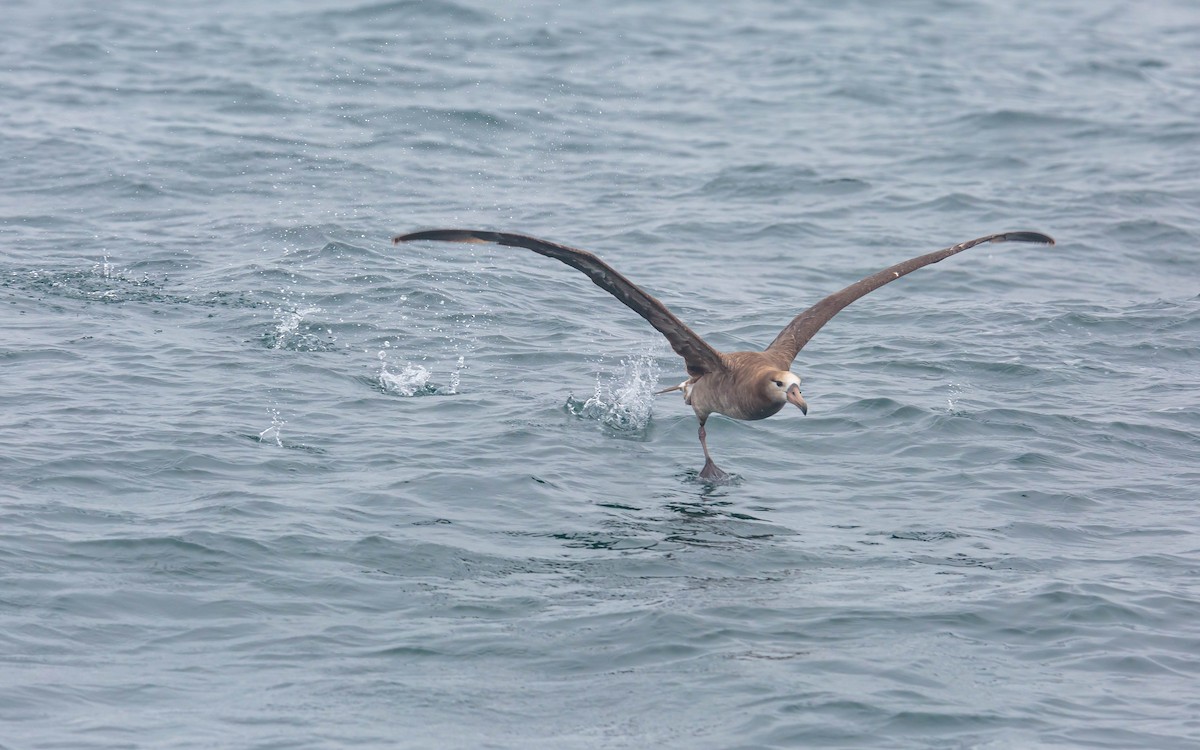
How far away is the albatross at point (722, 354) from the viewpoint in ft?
33.6

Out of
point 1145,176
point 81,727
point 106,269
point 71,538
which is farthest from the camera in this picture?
point 1145,176

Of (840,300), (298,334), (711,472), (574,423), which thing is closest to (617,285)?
(711,472)

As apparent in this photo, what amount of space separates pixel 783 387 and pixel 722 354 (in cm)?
115

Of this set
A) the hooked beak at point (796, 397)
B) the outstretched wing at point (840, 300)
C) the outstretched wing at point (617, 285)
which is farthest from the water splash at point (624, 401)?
the hooked beak at point (796, 397)

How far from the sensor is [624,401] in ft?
44.0

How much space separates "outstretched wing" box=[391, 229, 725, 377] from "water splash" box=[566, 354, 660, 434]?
40.0 inches

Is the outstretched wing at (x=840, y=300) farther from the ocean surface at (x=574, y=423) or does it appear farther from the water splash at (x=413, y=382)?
the water splash at (x=413, y=382)

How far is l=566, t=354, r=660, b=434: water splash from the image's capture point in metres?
13.1

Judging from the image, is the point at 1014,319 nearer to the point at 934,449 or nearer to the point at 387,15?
the point at 934,449

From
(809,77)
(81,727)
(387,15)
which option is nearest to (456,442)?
(81,727)

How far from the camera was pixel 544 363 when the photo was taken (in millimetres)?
14281

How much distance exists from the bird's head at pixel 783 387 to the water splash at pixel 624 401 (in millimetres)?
2181

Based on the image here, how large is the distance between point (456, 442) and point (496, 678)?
3840 mm

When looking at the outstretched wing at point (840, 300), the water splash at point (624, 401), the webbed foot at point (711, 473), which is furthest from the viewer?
the water splash at point (624, 401)
